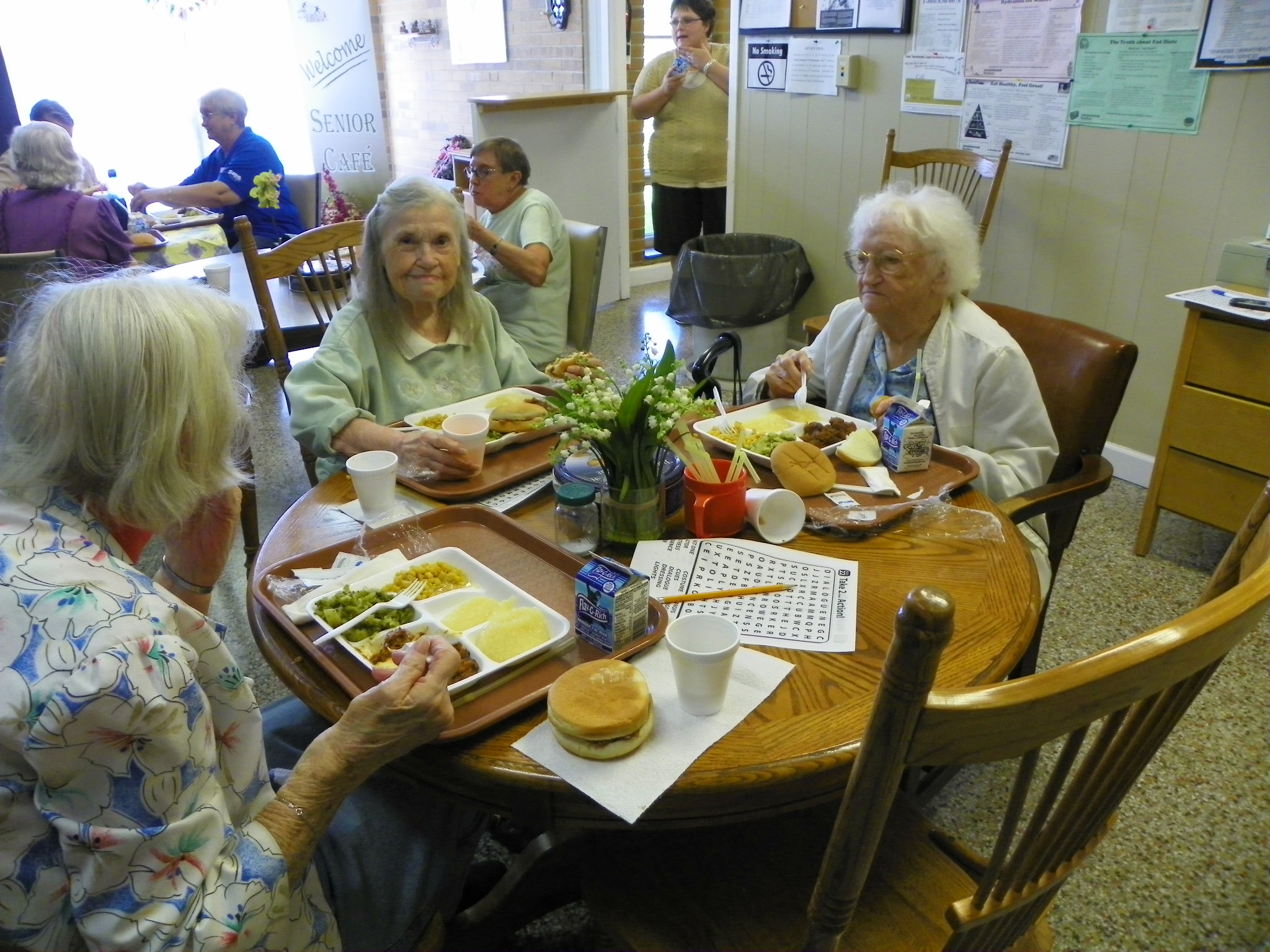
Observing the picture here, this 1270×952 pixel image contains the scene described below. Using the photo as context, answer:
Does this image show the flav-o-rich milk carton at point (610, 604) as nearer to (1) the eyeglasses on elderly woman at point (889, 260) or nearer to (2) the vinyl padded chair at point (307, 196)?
(1) the eyeglasses on elderly woman at point (889, 260)

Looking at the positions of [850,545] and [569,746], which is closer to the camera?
[569,746]

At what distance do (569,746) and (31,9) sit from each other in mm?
7480

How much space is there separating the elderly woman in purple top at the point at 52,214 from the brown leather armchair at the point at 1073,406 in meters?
3.43

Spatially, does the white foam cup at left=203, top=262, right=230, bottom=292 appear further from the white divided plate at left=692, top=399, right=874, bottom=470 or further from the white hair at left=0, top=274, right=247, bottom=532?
the white hair at left=0, top=274, right=247, bottom=532

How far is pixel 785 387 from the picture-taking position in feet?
6.51

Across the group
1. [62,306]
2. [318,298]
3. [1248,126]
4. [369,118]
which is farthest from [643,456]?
[369,118]

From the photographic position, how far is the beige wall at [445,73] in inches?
210

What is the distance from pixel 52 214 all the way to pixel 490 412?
9.07 ft

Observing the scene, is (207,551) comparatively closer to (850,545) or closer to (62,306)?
(62,306)

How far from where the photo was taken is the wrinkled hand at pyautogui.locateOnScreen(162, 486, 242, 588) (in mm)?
1279

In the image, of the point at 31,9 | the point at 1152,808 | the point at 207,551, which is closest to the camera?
the point at 207,551

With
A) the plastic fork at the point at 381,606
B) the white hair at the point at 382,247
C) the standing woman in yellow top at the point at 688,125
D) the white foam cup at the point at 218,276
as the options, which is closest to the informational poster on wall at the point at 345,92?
the standing woman in yellow top at the point at 688,125

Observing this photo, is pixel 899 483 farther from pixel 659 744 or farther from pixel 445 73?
pixel 445 73

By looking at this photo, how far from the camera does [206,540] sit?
129 centimetres
